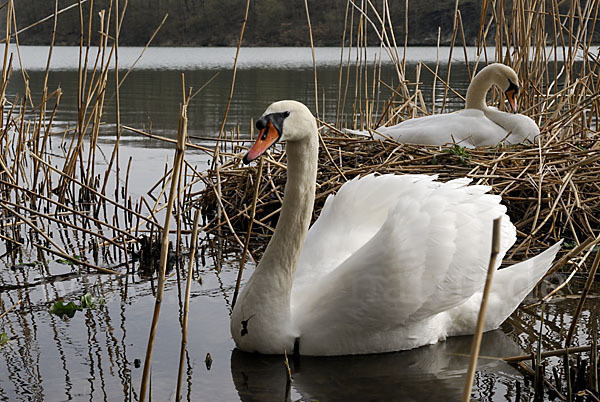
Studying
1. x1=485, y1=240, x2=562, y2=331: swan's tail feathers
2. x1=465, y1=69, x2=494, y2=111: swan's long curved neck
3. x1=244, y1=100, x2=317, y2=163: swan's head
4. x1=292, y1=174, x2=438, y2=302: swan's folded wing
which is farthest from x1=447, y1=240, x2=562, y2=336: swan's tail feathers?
x1=465, y1=69, x2=494, y2=111: swan's long curved neck

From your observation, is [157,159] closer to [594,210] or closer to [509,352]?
[594,210]

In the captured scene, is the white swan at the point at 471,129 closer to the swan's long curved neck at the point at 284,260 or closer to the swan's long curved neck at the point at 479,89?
the swan's long curved neck at the point at 479,89

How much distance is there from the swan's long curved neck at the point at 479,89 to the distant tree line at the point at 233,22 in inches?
2377

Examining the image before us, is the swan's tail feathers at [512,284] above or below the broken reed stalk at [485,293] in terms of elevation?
below

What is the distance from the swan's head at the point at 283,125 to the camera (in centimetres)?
327

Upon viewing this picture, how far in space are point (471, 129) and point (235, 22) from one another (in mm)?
72181

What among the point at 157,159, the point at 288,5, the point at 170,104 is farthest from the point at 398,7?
the point at 157,159

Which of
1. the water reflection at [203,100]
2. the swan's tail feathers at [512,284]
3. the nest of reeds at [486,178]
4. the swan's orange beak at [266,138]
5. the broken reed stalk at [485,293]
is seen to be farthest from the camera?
the water reflection at [203,100]

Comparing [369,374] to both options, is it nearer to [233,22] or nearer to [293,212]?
[293,212]

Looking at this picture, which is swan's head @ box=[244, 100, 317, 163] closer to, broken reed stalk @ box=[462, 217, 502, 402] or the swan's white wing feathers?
broken reed stalk @ box=[462, 217, 502, 402]

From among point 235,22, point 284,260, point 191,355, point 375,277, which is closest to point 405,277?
point 375,277

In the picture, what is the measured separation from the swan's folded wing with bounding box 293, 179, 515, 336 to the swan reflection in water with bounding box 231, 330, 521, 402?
0.17 m

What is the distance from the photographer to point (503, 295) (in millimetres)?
3939

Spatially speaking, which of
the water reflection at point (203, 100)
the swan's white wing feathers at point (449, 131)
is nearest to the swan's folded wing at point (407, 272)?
the swan's white wing feathers at point (449, 131)
